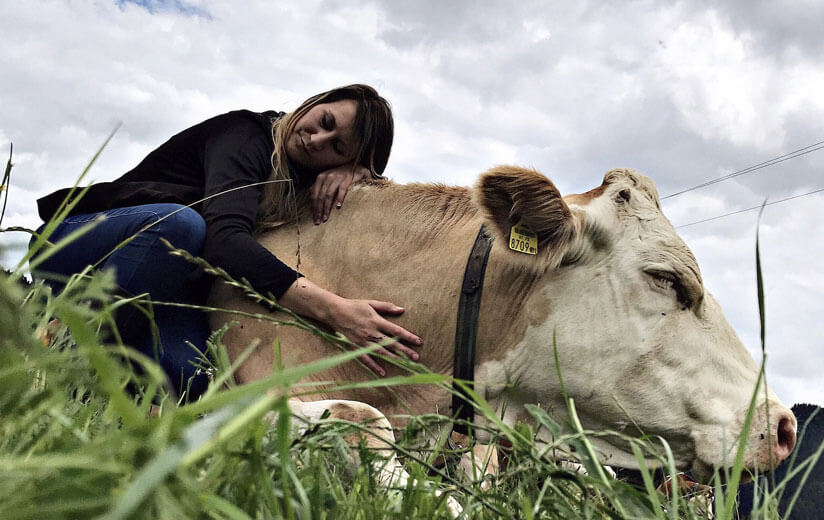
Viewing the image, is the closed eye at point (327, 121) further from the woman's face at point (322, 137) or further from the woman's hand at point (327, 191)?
the woman's hand at point (327, 191)

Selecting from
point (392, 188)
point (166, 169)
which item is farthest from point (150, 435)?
point (166, 169)

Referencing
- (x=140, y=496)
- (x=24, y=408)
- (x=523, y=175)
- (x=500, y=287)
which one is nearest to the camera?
(x=140, y=496)

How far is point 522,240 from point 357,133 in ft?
3.80

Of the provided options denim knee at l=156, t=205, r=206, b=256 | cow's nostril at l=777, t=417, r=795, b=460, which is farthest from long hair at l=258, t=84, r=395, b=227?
cow's nostril at l=777, t=417, r=795, b=460

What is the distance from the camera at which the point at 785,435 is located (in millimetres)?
3096

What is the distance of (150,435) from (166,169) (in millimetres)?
3539

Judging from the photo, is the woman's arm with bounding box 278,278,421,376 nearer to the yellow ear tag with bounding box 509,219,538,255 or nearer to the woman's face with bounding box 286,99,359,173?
the yellow ear tag with bounding box 509,219,538,255

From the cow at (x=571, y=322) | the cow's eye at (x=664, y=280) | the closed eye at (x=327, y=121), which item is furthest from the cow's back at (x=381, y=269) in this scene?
the cow's eye at (x=664, y=280)

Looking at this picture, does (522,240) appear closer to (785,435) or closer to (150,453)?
(785,435)

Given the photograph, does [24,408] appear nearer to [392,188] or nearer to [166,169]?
[392,188]

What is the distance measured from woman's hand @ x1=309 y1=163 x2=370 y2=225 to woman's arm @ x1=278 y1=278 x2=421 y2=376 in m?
0.56

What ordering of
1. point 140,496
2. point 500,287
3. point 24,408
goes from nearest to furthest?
point 140,496, point 24,408, point 500,287

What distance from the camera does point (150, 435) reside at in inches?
24.6

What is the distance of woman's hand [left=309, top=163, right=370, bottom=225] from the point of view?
11.9 feet
